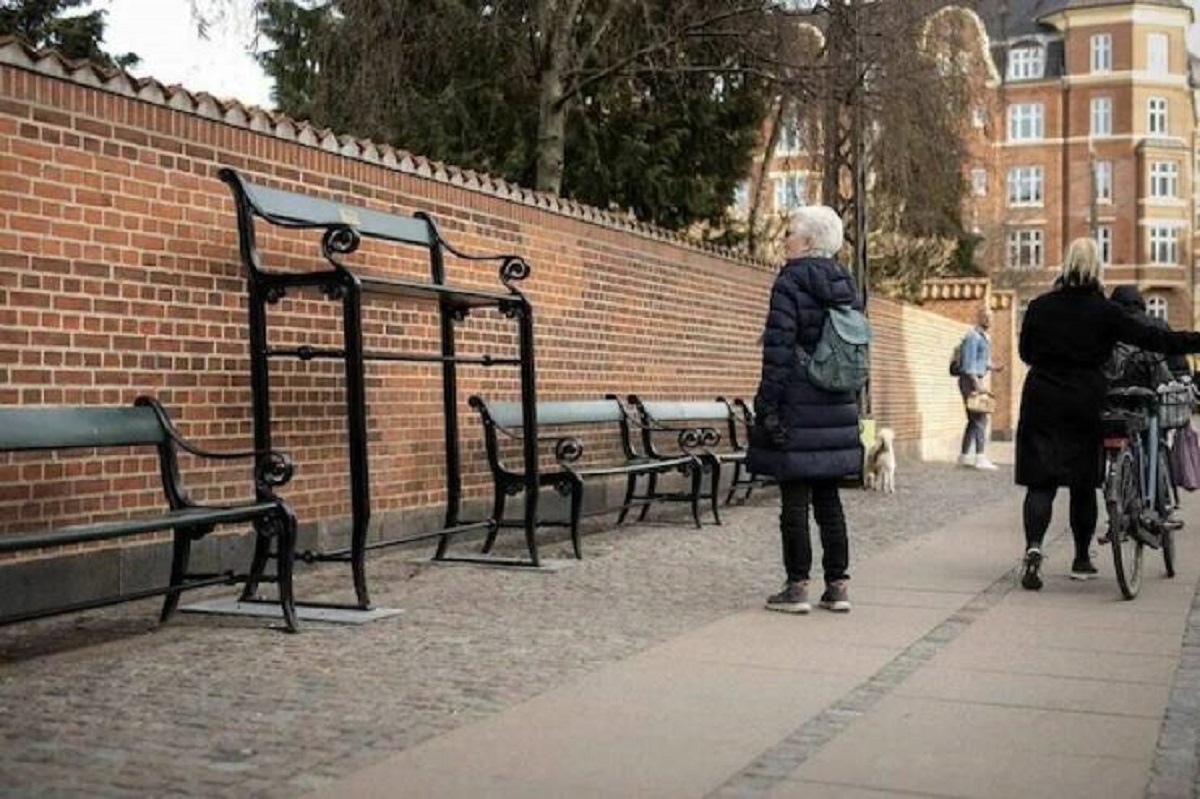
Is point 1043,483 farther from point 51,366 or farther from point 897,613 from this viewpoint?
point 51,366

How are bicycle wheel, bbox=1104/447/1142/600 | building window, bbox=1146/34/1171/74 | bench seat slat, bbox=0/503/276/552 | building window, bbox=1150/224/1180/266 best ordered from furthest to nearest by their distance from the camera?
building window, bbox=1150/224/1180/266, building window, bbox=1146/34/1171/74, bicycle wheel, bbox=1104/447/1142/600, bench seat slat, bbox=0/503/276/552

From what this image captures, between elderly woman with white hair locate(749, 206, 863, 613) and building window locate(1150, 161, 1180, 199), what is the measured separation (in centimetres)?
6467

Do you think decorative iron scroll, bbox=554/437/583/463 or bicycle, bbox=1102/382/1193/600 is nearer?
bicycle, bbox=1102/382/1193/600

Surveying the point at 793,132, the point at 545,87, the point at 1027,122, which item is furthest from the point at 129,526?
the point at 1027,122

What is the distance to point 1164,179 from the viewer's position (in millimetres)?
67125

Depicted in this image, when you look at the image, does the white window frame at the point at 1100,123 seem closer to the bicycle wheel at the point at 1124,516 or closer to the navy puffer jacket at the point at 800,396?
the bicycle wheel at the point at 1124,516

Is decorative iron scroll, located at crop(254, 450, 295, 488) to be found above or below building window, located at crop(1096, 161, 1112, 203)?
below

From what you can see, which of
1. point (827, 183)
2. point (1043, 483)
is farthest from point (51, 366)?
point (827, 183)

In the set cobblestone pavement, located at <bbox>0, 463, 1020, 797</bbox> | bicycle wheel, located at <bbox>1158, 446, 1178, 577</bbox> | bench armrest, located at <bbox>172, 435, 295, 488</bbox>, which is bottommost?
cobblestone pavement, located at <bbox>0, 463, 1020, 797</bbox>

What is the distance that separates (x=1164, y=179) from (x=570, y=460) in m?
63.4

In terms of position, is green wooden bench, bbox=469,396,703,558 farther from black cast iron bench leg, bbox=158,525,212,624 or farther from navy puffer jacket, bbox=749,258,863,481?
black cast iron bench leg, bbox=158,525,212,624

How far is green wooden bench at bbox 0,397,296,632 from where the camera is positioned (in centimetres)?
586

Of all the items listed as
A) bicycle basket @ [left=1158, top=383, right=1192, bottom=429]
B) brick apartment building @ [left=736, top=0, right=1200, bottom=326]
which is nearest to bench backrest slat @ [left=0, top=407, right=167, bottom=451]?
bicycle basket @ [left=1158, top=383, right=1192, bottom=429]

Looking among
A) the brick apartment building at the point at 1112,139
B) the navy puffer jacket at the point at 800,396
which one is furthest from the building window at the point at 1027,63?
the navy puffer jacket at the point at 800,396
